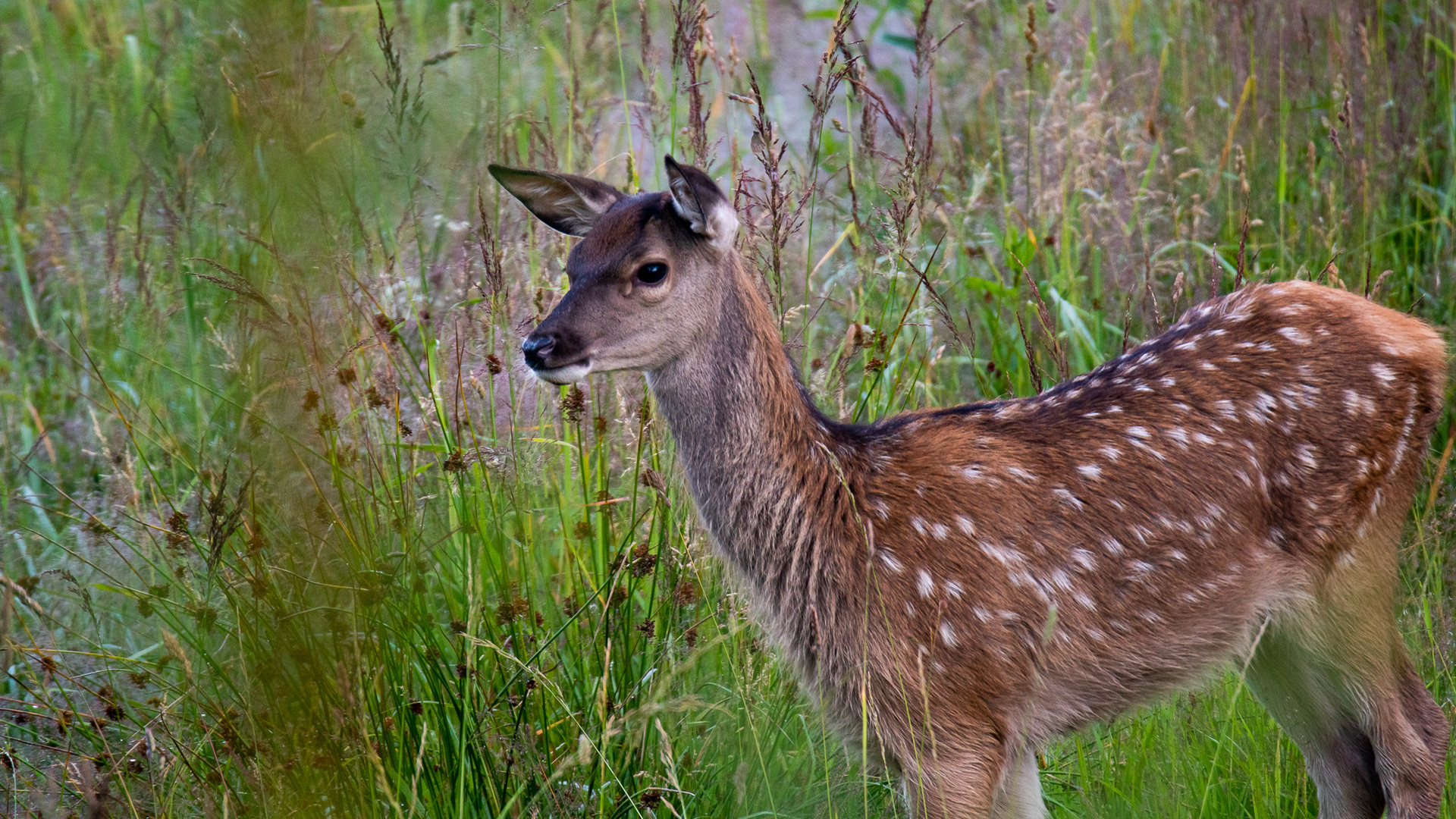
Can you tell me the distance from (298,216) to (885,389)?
141 inches

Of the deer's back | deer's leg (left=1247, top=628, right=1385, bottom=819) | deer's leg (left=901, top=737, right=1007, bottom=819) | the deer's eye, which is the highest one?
the deer's eye

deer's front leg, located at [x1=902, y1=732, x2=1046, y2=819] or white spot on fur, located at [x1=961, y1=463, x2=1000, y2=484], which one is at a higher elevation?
white spot on fur, located at [x1=961, y1=463, x2=1000, y2=484]

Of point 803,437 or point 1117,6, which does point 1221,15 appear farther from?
point 803,437

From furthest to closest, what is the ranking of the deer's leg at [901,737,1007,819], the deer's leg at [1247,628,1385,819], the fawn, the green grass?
1. the deer's leg at [1247,628,1385,819]
2. the fawn
3. the deer's leg at [901,737,1007,819]
4. the green grass

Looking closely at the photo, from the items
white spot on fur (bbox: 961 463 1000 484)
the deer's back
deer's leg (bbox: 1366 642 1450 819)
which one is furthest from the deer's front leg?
deer's leg (bbox: 1366 642 1450 819)

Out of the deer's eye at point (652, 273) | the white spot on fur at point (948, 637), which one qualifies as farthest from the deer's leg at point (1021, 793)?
the deer's eye at point (652, 273)

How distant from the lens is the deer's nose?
3.14 metres

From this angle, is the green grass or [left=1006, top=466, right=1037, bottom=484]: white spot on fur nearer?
the green grass

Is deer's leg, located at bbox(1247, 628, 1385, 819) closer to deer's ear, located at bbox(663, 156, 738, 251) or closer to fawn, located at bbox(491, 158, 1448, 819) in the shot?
fawn, located at bbox(491, 158, 1448, 819)

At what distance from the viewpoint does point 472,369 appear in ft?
14.1

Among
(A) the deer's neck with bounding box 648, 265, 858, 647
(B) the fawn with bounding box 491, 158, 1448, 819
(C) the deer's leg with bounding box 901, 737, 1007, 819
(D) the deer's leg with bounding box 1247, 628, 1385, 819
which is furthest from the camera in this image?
(D) the deer's leg with bounding box 1247, 628, 1385, 819

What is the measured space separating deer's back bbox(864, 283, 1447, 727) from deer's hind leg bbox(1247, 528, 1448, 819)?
10cm

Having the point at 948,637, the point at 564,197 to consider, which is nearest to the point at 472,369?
the point at 564,197

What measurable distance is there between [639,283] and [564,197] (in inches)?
16.9
